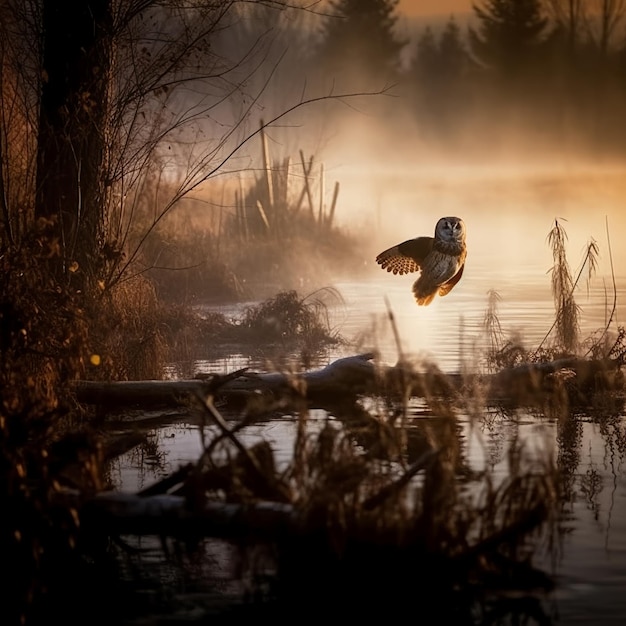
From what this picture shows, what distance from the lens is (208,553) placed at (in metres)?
7.75

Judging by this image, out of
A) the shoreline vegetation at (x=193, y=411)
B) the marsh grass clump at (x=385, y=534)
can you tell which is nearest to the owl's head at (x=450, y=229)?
the shoreline vegetation at (x=193, y=411)

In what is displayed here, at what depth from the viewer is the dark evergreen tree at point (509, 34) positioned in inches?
2159

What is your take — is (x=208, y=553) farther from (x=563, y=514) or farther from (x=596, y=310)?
(x=596, y=310)

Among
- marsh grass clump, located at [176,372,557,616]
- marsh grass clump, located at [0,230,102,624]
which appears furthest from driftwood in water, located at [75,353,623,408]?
marsh grass clump, located at [176,372,557,616]

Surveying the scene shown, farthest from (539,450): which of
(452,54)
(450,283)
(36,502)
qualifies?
(452,54)

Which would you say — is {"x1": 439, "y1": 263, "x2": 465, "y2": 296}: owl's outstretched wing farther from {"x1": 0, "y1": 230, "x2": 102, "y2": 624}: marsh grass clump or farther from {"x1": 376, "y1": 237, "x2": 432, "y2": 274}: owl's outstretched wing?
{"x1": 0, "y1": 230, "x2": 102, "y2": 624}: marsh grass clump

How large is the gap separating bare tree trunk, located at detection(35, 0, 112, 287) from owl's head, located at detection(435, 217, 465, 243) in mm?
2934

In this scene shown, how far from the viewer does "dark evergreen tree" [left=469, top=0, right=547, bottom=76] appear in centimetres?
5484

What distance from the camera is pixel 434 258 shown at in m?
12.5

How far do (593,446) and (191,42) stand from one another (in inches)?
198

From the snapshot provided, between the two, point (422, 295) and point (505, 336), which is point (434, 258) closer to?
point (422, 295)

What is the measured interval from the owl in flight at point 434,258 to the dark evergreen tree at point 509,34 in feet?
143

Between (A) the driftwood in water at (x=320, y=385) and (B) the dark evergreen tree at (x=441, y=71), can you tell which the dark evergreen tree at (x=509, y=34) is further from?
(A) the driftwood in water at (x=320, y=385)

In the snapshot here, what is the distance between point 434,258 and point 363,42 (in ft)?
142
